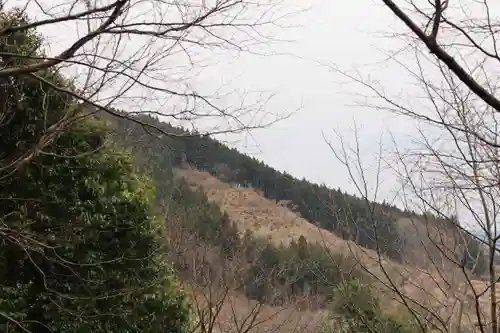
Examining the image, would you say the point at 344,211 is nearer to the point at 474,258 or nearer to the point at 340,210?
the point at 340,210

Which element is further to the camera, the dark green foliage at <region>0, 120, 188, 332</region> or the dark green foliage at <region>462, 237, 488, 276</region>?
the dark green foliage at <region>0, 120, 188, 332</region>

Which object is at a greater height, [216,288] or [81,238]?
[81,238]

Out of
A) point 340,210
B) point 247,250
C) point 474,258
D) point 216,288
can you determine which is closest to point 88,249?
point 216,288

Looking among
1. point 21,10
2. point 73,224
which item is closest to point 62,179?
point 73,224

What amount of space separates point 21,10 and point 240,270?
5.10m

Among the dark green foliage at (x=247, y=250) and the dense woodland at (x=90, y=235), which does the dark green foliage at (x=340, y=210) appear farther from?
the dark green foliage at (x=247, y=250)

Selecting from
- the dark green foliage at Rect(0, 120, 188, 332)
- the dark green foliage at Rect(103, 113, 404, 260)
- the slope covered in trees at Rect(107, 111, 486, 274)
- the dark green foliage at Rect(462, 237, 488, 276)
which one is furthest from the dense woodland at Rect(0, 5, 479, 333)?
the dark green foliage at Rect(462, 237, 488, 276)

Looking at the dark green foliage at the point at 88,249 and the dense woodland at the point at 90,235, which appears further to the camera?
the dark green foliage at the point at 88,249

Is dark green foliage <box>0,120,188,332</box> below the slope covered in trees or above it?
below

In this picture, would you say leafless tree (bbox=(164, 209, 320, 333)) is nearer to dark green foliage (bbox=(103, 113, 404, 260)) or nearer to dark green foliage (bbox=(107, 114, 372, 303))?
dark green foliage (bbox=(107, 114, 372, 303))

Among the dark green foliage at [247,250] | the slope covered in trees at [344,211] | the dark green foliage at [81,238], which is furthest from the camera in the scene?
the dark green foliage at [247,250]

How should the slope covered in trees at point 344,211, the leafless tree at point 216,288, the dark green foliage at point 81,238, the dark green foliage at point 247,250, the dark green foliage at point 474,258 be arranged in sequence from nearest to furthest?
the slope covered in trees at point 344,211
the dark green foliage at point 474,258
the dark green foliage at point 81,238
the leafless tree at point 216,288
the dark green foliage at point 247,250

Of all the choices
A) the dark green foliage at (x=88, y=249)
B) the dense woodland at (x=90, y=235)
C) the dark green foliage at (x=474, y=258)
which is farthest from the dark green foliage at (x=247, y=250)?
the dark green foliage at (x=474, y=258)

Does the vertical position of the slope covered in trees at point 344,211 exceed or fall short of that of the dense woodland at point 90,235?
it exceeds it
